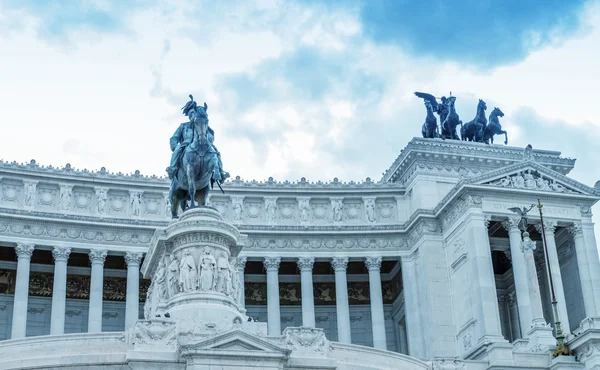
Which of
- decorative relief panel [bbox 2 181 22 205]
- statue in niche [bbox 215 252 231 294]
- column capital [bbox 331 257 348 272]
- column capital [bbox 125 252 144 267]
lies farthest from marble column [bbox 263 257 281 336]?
statue in niche [bbox 215 252 231 294]

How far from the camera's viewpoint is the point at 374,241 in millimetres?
58719

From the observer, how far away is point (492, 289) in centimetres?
5094

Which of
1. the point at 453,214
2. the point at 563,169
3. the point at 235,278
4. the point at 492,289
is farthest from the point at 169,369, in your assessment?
the point at 563,169

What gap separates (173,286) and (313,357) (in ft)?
20.5

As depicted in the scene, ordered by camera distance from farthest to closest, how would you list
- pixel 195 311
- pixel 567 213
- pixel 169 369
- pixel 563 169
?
pixel 563 169 → pixel 567 213 → pixel 195 311 → pixel 169 369

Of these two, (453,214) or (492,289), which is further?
(453,214)

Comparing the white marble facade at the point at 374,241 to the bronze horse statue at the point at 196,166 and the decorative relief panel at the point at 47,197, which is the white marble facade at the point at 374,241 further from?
the bronze horse statue at the point at 196,166

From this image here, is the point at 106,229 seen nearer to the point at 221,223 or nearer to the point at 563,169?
the point at 221,223

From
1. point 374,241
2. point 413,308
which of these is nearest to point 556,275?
point 413,308

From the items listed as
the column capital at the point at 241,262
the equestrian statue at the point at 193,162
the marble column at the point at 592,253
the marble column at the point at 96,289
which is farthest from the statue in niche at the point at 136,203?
the marble column at the point at 592,253

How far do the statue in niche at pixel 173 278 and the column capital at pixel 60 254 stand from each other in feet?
73.1

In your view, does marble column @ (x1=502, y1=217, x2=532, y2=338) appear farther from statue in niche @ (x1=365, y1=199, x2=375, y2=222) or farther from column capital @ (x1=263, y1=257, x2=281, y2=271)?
column capital @ (x1=263, y1=257, x2=281, y2=271)

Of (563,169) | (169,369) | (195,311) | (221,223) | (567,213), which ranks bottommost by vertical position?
(169,369)

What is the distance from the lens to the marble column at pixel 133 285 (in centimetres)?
5372
